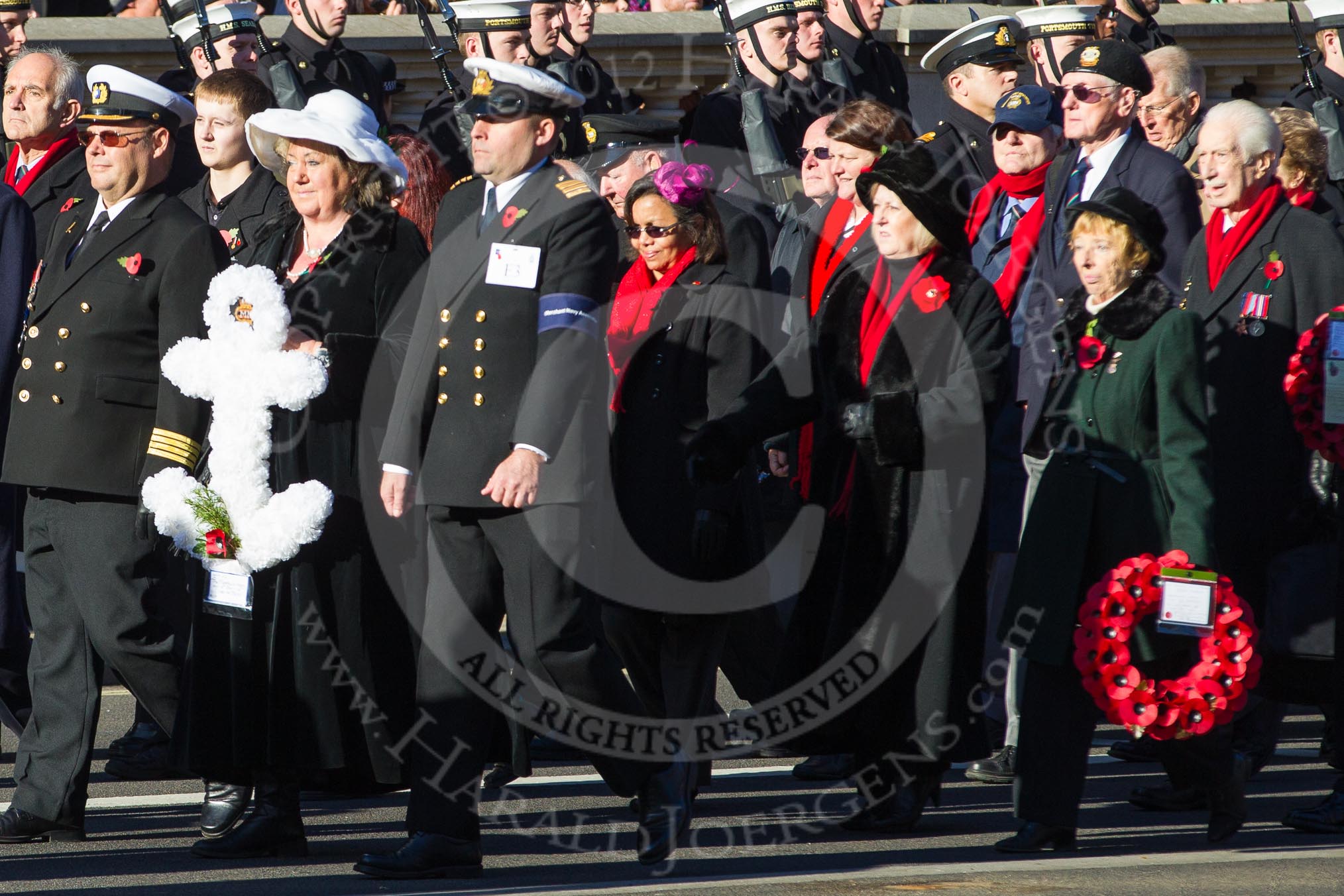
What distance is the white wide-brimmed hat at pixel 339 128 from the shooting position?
5.65 meters

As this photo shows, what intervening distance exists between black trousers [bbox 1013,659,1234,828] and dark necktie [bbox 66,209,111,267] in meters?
2.79

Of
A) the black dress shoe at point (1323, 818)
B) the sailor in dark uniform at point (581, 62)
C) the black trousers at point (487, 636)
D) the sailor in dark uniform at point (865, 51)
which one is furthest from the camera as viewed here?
the sailor in dark uniform at point (865, 51)

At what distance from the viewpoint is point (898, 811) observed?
6.04m

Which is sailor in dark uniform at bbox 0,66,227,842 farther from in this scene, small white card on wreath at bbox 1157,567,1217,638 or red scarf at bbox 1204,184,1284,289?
red scarf at bbox 1204,184,1284,289

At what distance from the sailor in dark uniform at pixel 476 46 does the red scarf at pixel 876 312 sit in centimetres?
326

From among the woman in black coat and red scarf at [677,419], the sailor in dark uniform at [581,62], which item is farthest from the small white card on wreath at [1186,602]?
the sailor in dark uniform at [581,62]

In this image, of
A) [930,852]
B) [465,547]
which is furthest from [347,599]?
[930,852]

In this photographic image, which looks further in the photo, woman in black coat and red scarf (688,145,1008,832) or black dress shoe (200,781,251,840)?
woman in black coat and red scarf (688,145,1008,832)

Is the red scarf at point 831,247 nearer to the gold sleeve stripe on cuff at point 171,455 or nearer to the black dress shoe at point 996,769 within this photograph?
the black dress shoe at point 996,769

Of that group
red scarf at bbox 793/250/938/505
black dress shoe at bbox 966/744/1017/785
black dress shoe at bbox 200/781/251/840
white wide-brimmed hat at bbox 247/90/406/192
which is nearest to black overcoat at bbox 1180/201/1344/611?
black dress shoe at bbox 966/744/1017/785

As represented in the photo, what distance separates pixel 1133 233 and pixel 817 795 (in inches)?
76.4

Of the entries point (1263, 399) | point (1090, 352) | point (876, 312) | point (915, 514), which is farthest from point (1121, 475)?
point (1263, 399)

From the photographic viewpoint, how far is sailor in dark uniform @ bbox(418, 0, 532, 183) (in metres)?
9.13

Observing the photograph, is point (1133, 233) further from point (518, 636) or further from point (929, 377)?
point (518, 636)
